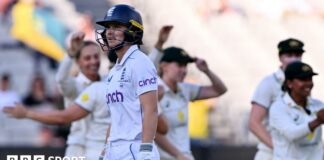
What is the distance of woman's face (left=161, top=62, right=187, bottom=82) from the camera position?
10.3 metres

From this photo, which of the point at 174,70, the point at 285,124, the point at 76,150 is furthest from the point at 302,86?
the point at 76,150

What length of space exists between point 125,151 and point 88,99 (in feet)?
7.72

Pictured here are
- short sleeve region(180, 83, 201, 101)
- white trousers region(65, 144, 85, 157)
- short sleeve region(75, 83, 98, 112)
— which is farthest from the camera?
short sleeve region(180, 83, 201, 101)

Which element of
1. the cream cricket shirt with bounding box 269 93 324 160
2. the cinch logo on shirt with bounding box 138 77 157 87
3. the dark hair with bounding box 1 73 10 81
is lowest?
the dark hair with bounding box 1 73 10 81

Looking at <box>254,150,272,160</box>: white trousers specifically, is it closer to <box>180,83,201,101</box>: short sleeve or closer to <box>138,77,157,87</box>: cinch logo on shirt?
<box>180,83,201,101</box>: short sleeve

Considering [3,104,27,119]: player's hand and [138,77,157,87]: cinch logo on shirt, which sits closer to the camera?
[138,77,157,87]: cinch logo on shirt

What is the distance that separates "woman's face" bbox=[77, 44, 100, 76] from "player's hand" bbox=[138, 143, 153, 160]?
3224 mm

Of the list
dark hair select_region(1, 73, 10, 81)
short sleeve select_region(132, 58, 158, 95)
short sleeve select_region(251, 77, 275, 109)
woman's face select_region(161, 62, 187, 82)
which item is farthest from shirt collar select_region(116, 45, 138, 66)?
dark hair select_region(1, 73, 10, 81)

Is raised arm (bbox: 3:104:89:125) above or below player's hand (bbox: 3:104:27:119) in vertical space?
below

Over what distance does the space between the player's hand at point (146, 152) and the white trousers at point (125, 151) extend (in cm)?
5

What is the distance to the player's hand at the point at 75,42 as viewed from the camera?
408 inches

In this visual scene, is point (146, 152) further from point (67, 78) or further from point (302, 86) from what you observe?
point (67, 78)

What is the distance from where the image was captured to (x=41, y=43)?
61.0ft

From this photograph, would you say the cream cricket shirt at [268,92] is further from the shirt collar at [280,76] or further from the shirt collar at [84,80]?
the shirt collar at [84,80]
